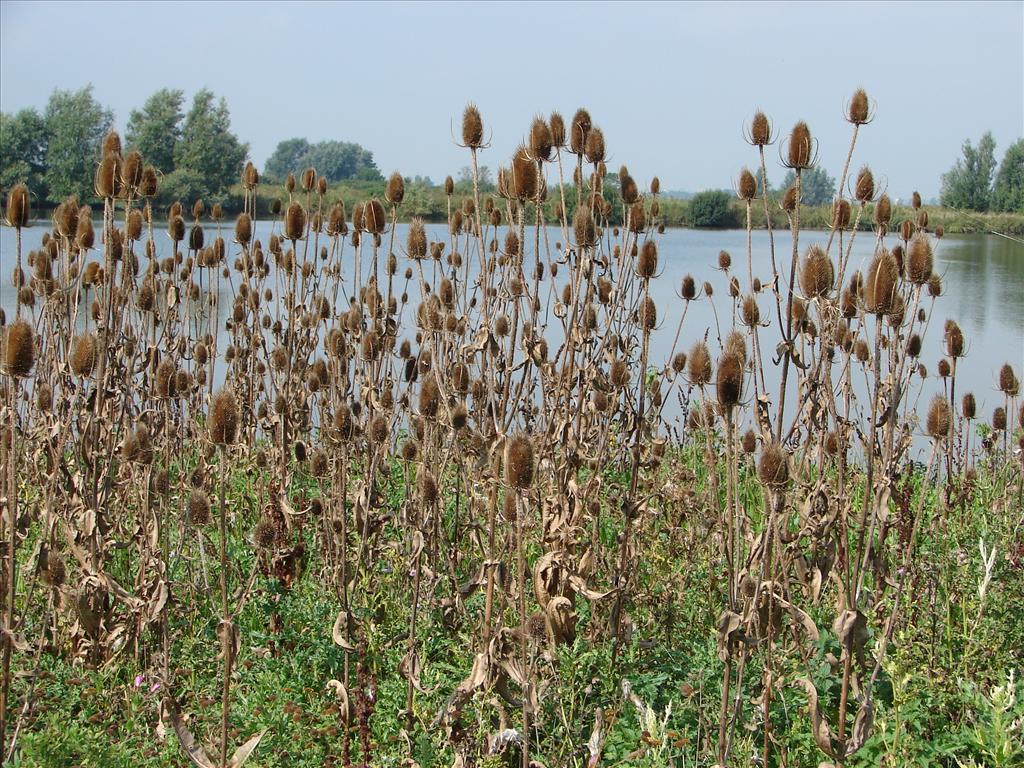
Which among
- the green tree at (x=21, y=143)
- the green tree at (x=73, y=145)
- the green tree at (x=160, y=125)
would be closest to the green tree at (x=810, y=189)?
the green tree at (x=73, y=145)

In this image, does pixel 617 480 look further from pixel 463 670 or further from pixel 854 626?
pixel 854 626

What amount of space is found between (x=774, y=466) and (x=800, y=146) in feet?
3.82

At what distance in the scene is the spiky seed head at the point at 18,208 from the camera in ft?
10.9

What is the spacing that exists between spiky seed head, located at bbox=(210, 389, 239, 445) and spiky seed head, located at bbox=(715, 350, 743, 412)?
1111 mm

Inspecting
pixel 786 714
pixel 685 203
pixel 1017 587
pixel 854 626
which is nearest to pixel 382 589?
pixel 786 714

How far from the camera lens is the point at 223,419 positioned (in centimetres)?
239

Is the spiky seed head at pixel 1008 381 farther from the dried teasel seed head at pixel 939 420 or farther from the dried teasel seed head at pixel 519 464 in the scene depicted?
the dried teasel seed head at pixel 519 464

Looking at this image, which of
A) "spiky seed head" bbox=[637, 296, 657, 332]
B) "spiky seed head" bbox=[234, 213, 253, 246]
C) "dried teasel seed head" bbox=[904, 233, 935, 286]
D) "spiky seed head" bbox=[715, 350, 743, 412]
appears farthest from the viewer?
"spiky seed head" bbox=[234, 213, 253, 246]

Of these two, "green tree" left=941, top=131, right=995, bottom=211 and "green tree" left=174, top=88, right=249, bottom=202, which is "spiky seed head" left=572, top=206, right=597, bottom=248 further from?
"green tree" left=941, top=131, right=995, bottom=211

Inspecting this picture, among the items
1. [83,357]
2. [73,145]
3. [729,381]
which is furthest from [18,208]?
[73,145]

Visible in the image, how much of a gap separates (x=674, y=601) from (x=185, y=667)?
1.80 meters

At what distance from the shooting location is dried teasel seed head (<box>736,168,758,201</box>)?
395 centimetres

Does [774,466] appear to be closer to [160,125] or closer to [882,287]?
[882,287]

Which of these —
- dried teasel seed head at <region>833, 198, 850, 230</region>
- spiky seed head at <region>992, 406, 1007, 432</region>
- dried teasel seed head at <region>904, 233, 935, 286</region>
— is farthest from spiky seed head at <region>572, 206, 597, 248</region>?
spiky seed head at <region>992, 406, 1007, 432</region>
